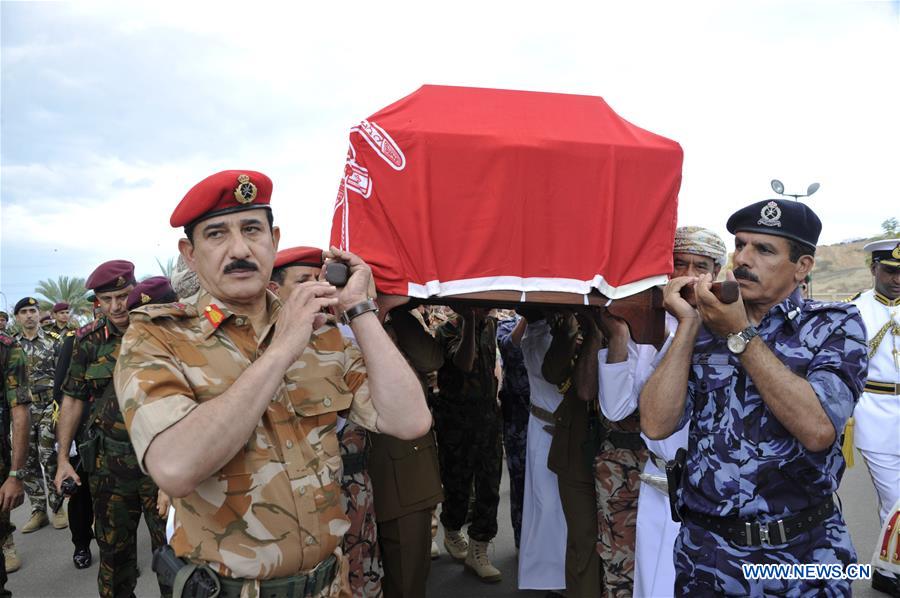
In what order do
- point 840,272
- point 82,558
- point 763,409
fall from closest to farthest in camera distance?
point 763,409 < point 82,558 < point 840,272

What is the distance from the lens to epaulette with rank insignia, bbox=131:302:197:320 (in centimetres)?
178

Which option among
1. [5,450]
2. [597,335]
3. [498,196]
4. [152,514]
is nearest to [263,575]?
[498,196]

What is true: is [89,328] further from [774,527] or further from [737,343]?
[774,527]

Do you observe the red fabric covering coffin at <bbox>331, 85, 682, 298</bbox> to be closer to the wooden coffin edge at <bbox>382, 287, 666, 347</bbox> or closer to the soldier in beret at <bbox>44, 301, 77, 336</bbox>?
the wooden coffin edge at <bbox>382, 287, 666, 347</bbox>

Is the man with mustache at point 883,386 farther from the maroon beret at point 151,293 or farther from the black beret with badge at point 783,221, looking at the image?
the maroon beret at point 151,293

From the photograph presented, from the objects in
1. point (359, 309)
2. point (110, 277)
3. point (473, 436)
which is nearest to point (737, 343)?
point (359, 309)

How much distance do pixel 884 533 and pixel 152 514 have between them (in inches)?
170

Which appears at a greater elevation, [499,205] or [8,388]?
[499,205]

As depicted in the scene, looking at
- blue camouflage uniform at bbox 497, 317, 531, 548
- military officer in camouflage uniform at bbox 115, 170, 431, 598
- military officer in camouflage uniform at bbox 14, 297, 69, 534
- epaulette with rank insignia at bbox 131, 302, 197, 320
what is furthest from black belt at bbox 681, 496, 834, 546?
military officer in camouflage uniform at bbox 14, 297, 69, 534

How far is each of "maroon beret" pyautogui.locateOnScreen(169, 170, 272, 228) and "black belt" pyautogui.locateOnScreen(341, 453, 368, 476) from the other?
5.30ft

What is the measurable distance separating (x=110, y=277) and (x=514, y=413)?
307 centimetres

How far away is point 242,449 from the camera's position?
179 cm

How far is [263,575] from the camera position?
1.75m
